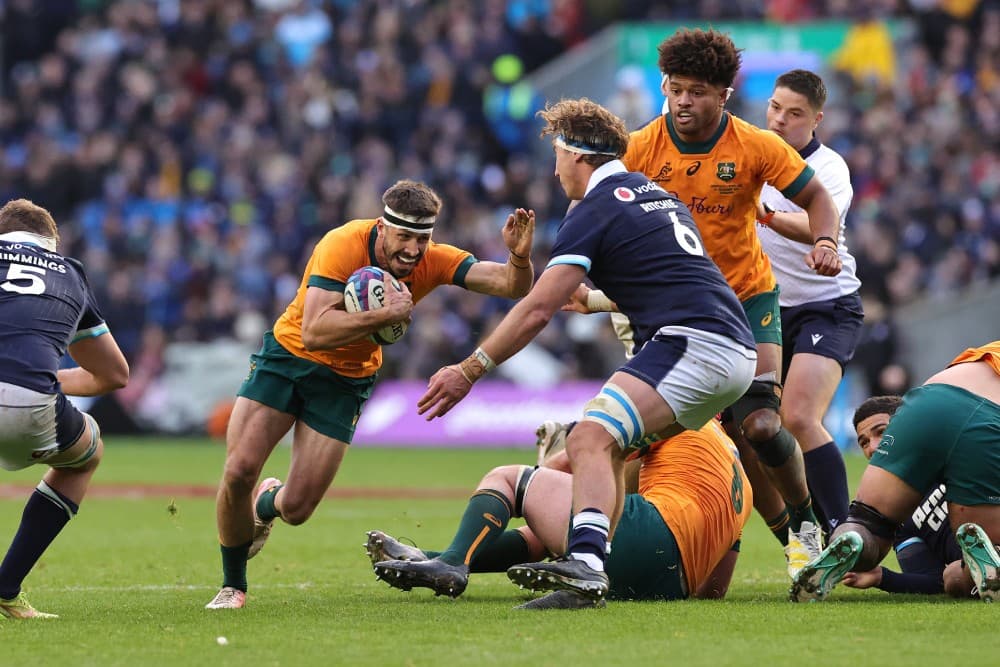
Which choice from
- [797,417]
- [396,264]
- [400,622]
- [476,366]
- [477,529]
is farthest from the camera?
[797,417]

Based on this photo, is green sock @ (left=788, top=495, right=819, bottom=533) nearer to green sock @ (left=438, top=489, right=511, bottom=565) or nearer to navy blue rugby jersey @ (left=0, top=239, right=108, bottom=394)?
green sock @ (left=438, top=489, right=511, bottom=565)

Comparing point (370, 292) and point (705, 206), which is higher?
point (705, 206)

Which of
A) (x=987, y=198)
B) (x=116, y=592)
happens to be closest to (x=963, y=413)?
(x=116, y=592)

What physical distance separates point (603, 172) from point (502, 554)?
1.99 m

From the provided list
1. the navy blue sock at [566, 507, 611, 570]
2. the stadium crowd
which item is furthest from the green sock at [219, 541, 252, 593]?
the stadium crowd

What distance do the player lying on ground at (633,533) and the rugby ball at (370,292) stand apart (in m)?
0.92

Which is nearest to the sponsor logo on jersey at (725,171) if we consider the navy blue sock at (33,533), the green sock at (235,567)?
the green sock at (235,567)

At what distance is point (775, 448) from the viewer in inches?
330

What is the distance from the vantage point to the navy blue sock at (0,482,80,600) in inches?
285

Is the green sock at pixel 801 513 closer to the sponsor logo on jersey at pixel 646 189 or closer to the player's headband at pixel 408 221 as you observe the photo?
Answer: the sponsor logo on jersey at pixel 646 189

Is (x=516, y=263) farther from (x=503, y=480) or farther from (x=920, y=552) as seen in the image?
(x=920, y=552)

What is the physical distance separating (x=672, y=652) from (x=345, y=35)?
23.8 meters

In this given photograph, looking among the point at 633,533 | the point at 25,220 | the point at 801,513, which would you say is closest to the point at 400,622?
the point at 633,533

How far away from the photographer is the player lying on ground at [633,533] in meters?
7.35
